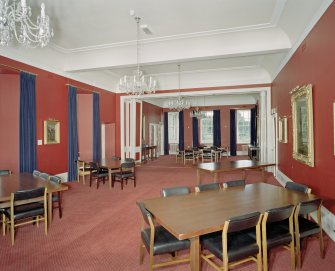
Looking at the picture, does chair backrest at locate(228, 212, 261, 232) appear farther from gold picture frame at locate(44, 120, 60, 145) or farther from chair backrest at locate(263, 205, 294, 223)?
gold picture frame at locate(44, 120, 60, 145)

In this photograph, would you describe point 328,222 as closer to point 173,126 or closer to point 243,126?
point 243,126

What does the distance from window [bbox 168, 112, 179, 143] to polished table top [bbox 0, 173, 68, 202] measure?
12.9 m

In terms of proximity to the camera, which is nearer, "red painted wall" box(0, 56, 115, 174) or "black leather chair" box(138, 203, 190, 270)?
"black leather chair" box(138, 203, 190, 270)

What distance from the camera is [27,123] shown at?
6.00 meters

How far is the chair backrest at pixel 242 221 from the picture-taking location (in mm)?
2188

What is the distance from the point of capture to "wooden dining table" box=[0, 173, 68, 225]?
3480 mm

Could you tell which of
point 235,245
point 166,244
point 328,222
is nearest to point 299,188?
point 328,222

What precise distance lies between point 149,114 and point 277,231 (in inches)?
482

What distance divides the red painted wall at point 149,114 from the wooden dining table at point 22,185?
925 centimetres

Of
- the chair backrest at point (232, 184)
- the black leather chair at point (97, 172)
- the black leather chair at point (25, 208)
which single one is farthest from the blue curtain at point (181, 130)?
the black leather chair at point (25, 208)

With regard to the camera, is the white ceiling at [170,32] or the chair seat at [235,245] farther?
the white ceiling at [170,32]

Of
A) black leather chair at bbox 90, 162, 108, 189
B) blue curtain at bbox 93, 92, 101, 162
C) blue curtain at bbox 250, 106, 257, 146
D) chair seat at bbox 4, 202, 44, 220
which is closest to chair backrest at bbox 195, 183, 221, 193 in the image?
chair seat at bbox 4, 202, 44, 220

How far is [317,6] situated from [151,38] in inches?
139

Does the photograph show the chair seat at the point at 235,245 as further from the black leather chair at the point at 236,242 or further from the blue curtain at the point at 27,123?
the blue curtain at the point at 27,123
